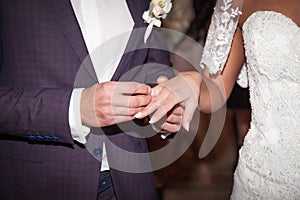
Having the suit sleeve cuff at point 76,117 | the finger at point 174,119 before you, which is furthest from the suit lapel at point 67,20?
the finger at point 174,119

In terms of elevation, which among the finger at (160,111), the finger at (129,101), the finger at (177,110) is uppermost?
the finger at (129,101)

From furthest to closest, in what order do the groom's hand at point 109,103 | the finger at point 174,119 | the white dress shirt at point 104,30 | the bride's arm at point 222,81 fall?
the bride's arm at point 222,81 < the finger at point 174,119 < the white dress shirt at point 104,30 < the groom's hand at point 109,103

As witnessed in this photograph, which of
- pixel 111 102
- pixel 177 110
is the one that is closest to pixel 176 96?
pixel 177 110

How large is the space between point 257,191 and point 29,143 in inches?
27.9

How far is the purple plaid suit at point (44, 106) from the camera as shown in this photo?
42.4 inches

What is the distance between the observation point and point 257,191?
4.39ft

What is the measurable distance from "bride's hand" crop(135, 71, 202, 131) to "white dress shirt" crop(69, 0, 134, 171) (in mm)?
155

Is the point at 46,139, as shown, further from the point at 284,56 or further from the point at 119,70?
the point at 284,56

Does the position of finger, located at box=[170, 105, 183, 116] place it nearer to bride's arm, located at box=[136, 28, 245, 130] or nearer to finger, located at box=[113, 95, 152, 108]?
bride's arm, located at box=[136, 28, 245, 130]

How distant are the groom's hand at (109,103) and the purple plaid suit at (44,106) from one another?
0.17ft

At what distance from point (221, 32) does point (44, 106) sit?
2.10ft

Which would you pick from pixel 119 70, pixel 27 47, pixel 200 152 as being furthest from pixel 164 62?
pixel 200 152

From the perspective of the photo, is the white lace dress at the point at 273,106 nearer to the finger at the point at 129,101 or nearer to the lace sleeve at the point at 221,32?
the lace sleeve at the point at 221,32

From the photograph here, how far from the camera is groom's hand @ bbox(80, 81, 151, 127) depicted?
3.44 feet
